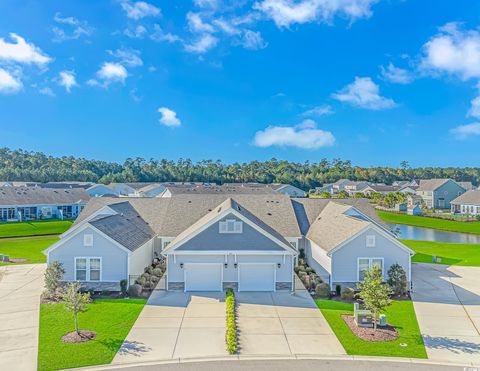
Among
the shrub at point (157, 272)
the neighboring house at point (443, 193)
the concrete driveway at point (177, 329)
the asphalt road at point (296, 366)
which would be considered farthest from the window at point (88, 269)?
the neighboring house at point (443, 193)

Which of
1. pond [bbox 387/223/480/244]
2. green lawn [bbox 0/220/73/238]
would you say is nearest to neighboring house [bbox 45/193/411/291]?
pond [bbox 387/223/480/244]

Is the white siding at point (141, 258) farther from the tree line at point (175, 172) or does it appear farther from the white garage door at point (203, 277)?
the tree line at point (175, 172)

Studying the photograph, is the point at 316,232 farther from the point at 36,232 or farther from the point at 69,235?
the point at 36,232

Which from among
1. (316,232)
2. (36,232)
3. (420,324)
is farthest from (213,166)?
(420,324)

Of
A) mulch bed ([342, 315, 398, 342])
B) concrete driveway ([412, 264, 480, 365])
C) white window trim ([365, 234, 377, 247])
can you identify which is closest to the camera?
concrete driveway ([412, 264, 480, 365])

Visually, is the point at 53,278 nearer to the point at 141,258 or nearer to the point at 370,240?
the point at 141,258

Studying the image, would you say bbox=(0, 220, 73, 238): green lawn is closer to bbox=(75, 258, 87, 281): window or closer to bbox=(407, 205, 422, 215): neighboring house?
bbox=(75, 258, 87, 281): window

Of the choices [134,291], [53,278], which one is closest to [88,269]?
[53,278]
